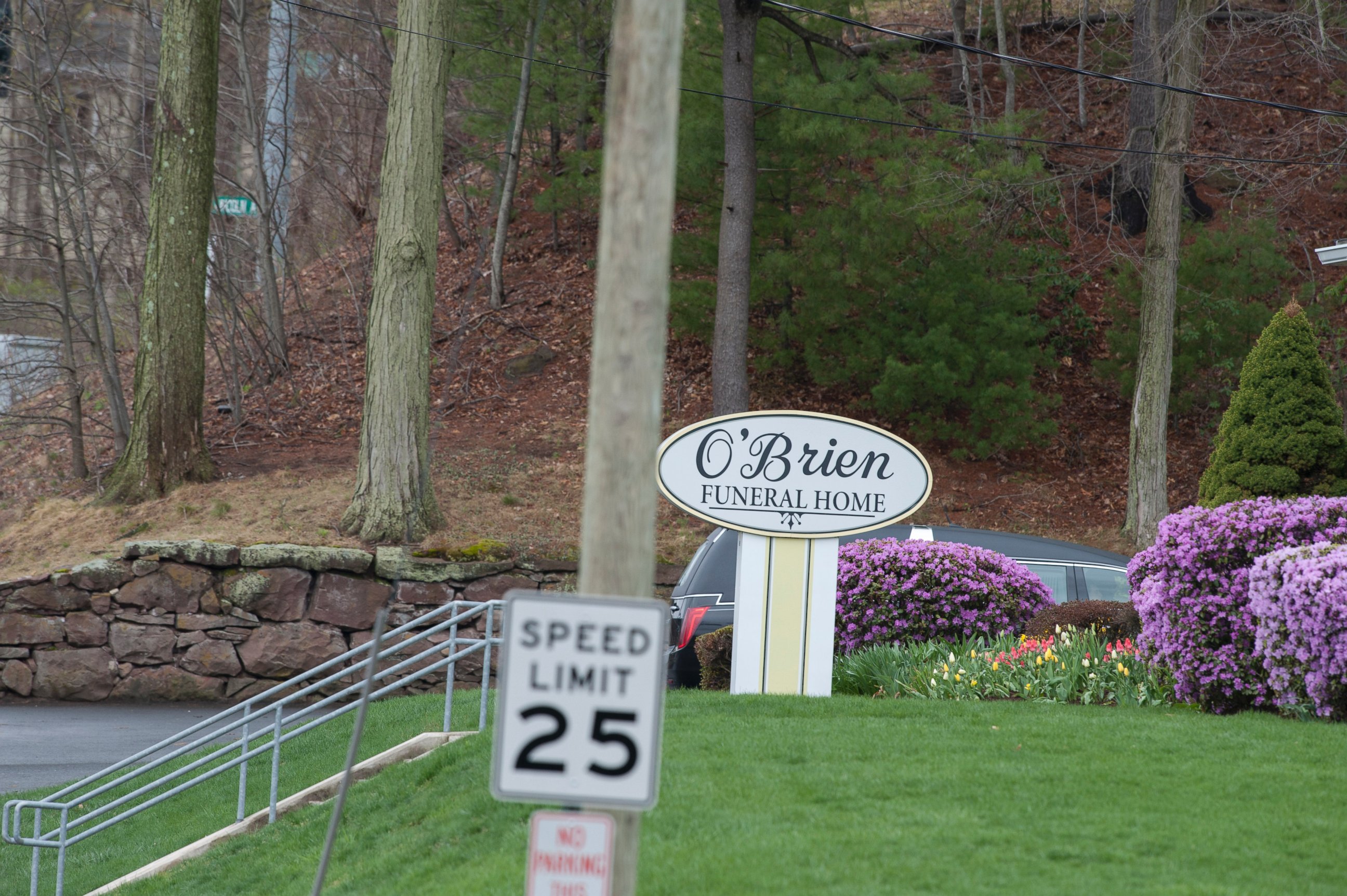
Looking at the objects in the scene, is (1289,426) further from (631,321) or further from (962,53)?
(962,53)

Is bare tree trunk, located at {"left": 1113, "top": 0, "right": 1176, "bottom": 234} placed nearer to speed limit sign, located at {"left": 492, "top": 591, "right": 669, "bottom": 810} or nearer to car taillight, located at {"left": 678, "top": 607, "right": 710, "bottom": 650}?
car taillight, located at {"left": 678, "top": 607, "right": 710, "bottom": 650}

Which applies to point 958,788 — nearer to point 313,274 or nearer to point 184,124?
point 184,124

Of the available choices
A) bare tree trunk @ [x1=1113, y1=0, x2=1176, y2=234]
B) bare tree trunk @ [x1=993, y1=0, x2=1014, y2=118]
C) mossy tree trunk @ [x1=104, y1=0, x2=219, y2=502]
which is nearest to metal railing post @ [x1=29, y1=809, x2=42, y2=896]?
mossy tree trunk @ [x1=104, y1=0, x2=219, y2=502]

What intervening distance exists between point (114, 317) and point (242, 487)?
8034mm

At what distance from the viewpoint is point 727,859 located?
188 inches

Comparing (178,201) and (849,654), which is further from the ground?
(178,201)

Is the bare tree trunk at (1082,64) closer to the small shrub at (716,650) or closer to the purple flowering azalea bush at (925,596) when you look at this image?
the purple flowering azalea bush at (925,596)

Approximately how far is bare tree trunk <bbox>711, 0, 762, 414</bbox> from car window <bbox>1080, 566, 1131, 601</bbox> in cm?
649

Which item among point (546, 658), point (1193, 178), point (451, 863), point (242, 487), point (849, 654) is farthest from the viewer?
point (1193, 178)

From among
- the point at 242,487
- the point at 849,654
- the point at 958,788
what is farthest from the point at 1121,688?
the point at 242,487

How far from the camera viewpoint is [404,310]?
13328 mm

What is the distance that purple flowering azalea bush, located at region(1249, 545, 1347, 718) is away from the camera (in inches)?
269

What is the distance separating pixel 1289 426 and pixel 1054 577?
12.3 ft

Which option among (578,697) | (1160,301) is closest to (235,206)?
(1160,301)
